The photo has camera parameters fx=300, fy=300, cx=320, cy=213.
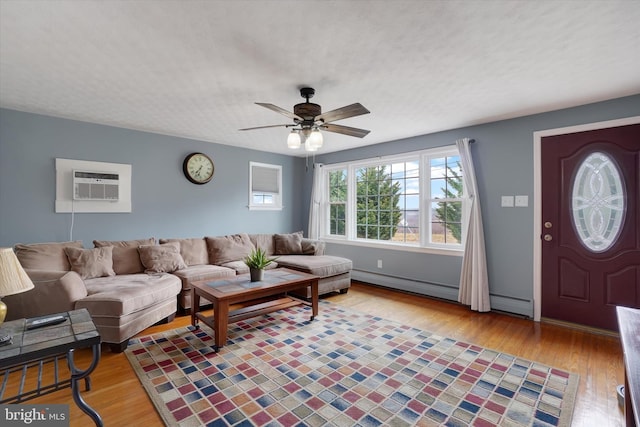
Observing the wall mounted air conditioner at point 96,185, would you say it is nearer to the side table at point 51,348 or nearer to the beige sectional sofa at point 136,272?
the beige sectional sofa at point 136,272

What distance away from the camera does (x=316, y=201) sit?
19.1 feet

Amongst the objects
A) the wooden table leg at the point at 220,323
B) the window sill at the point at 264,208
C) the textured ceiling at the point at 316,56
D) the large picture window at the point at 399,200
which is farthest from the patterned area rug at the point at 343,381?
the window sill at the point at 264,208

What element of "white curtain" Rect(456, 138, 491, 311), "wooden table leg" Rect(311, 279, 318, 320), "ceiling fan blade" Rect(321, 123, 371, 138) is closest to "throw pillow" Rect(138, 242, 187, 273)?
"wooden table leg" Rect(311, 279, 318, 320)

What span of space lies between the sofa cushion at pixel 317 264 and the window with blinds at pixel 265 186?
1330mm

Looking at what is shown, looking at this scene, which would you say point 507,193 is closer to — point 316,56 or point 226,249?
point 316,56

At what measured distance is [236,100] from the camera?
307 cm

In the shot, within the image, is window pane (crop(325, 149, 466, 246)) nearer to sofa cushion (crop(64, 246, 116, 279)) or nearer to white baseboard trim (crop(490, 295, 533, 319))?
white baseboard trim (crop(490, 295, 533, 319))

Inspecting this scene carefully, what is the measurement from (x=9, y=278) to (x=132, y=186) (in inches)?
111

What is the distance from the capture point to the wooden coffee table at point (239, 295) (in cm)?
268

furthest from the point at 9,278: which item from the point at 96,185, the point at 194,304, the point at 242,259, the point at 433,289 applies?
the point at 433,289

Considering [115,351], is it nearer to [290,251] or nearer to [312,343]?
[312,343]

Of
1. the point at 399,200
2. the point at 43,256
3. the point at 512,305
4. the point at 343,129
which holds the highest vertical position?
the point at 343,129

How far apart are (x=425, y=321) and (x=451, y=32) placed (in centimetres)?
282

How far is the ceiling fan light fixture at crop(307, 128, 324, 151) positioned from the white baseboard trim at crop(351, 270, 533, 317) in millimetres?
2801
